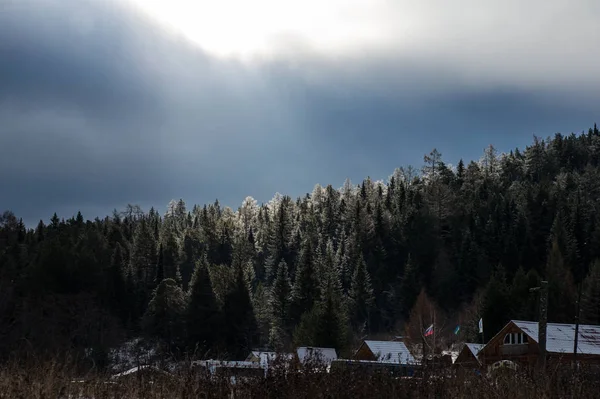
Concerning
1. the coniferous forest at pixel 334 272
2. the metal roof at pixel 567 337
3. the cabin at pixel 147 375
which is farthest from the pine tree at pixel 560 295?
the cabin at pixel 147 375

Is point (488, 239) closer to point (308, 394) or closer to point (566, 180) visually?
point (566, 180)

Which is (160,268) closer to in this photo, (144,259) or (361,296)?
(144,259)

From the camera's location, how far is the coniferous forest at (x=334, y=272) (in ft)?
235

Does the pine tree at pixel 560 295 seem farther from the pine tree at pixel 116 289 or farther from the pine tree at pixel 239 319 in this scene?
the pine tree at pixel 116 289

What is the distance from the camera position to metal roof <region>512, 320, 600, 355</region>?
43.6 metres

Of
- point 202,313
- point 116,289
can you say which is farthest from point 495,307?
point 116,289

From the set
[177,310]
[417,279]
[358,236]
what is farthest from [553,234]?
[177,310]

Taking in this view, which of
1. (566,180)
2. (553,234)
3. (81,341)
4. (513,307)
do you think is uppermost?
(566,180)

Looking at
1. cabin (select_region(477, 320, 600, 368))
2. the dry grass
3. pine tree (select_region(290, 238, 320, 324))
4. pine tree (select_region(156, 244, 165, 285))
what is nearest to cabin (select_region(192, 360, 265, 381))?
the dry grass

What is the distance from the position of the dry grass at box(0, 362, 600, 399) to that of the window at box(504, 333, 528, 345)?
135 ft

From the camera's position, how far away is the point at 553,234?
3610 inches

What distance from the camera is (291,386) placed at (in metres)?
9.05

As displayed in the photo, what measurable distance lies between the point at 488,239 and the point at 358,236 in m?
25.9

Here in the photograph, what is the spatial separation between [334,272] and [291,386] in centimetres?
8392
